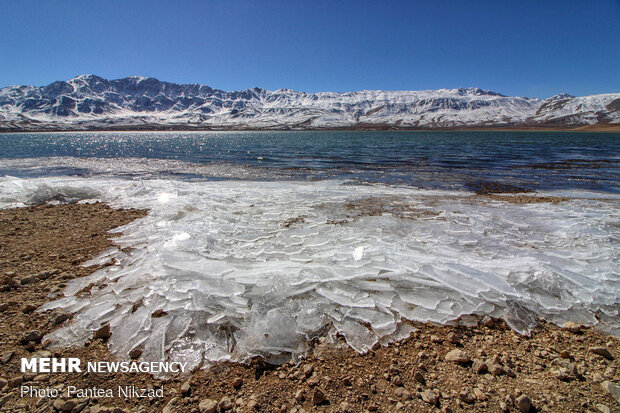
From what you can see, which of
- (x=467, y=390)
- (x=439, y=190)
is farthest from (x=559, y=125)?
(x=467, y=390)

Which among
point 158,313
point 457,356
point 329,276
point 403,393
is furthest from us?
point 329,276

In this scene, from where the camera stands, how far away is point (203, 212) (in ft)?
28.7

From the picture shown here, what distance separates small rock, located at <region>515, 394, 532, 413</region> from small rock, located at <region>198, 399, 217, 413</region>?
2.81m

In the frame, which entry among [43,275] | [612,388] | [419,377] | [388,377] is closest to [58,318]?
[43,275]

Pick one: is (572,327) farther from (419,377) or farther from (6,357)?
(6,357)

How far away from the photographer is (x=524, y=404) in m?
2.59

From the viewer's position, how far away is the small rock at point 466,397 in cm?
268

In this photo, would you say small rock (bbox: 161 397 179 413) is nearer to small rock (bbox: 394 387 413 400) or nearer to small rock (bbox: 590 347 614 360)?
small rock (bbox: 394 387 413 400)

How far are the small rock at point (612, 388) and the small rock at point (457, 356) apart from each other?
1194 mm

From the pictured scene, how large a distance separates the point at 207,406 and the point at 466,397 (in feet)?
8.04

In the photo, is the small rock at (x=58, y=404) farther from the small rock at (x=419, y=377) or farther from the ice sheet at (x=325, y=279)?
the small rock at (x=419, y=377)

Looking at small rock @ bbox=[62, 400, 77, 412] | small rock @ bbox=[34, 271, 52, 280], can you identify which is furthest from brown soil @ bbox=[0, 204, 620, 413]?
small rock @ bbox=[34, 271, 52, 280]

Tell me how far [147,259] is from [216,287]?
6.12 ft

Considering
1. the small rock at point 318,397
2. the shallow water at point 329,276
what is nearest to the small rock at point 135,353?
the shallow water at point 329,276
